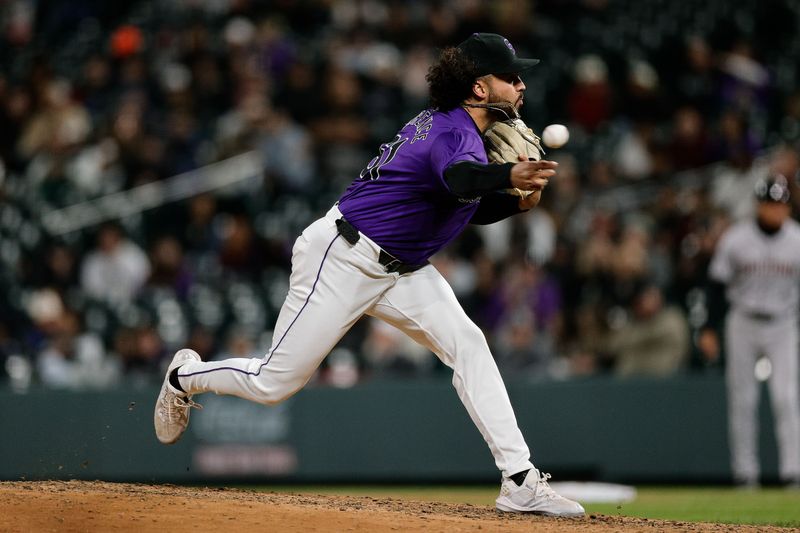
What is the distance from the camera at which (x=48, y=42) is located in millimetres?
15922

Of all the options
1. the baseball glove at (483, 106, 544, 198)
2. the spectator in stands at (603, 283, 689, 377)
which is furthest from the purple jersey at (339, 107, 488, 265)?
the spectator in stands at (603, 283, 689, 377)

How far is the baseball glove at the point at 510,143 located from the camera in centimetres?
609

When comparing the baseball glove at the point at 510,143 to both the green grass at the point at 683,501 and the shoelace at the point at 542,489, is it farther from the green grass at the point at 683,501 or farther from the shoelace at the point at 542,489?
the green grass at the point at 683,501

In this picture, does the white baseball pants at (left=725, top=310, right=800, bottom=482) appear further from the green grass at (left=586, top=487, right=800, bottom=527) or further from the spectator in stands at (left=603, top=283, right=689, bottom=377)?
the spectator in stands at (left=603, top=283, right=689, bottom=377)

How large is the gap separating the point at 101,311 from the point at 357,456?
308 cm

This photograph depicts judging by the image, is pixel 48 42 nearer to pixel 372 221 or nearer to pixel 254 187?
pixel 254 187

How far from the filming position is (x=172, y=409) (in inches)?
259

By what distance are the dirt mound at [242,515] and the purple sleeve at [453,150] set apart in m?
1.61

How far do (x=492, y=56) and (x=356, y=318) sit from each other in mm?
1461

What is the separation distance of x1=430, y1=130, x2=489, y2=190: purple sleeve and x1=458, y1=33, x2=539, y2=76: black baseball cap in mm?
396

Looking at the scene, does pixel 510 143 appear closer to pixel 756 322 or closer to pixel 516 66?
pixel 516 66

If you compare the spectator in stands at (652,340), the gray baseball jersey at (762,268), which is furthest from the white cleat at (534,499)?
the spectator in stands at (652,340)

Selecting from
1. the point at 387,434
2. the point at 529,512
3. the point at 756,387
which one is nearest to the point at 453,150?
the point at 529,512

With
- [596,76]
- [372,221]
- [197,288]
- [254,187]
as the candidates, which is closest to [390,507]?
[372,221]
